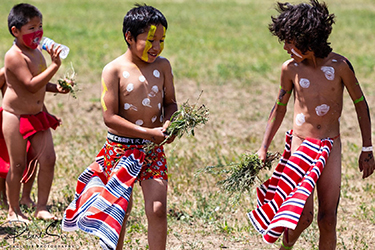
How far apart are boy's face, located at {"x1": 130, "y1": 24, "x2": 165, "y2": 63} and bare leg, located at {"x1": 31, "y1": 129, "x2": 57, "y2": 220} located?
65.3 inches

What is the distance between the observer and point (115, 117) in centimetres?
345

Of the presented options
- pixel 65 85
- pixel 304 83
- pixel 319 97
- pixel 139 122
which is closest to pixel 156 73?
pixel 139 122

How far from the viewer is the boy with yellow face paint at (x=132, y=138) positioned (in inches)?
133

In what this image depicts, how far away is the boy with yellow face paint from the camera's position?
3.38 metres

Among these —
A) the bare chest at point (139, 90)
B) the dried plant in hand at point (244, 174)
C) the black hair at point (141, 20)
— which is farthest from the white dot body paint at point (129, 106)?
the dried plant in hand at point (244, 174)

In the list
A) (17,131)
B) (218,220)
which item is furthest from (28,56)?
(218,220)

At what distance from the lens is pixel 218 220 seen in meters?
4.76

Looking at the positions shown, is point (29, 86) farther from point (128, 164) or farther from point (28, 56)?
point (128, 164)

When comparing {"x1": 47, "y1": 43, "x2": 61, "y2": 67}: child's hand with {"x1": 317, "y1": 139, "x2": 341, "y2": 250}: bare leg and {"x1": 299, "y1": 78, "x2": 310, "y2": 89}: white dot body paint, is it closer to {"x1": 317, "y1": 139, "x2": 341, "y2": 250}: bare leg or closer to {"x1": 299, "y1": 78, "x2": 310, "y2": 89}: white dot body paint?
{"x1": 299, "y1": 78, "x2": 310, "y2": 89}: white dot body paint

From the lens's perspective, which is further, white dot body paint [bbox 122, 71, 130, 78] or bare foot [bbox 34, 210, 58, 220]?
bare foot [bbox 34, 210, 58, 220]

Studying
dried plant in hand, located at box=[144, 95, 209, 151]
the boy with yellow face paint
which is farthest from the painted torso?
the boy with yellow face paint

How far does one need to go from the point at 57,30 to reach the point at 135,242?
12.0 m

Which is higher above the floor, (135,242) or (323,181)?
(323,181)

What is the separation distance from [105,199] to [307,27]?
175 centimetres
